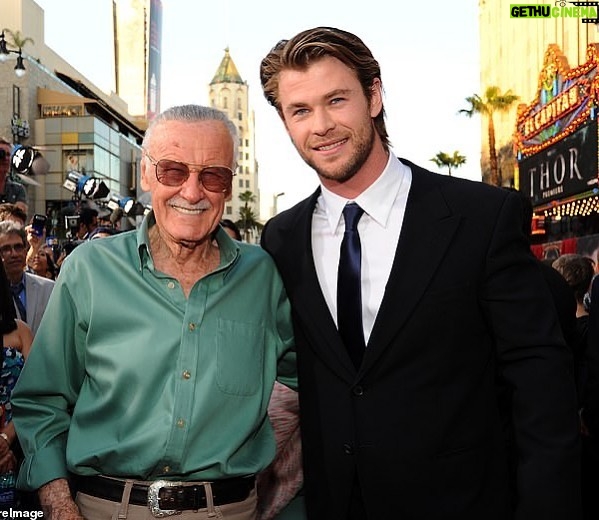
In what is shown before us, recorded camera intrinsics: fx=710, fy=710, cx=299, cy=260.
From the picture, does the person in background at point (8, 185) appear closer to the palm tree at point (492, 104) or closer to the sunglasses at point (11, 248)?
the sunglasses at point (11, 248)

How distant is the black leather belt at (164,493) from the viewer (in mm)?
2490

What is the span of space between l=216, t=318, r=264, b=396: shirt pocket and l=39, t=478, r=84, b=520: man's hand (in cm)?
65

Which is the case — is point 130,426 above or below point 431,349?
below

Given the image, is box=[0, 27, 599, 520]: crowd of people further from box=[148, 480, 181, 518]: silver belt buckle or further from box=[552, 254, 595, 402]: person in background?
box=[552, 254, 595, 402]: person in background

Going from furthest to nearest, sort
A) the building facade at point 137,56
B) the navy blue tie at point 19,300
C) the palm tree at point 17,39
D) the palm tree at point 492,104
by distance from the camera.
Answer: the building facade at point 137,56 < the palm tree at point 17,39 < the palm tree at point 492,104 < the navy blue tie at point 19,300

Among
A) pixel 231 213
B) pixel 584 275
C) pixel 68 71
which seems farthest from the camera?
pixel 231 213

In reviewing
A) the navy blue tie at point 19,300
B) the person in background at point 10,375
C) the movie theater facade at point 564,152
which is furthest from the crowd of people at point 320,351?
the movie theater facade at point 564,152

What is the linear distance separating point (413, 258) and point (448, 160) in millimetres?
52399

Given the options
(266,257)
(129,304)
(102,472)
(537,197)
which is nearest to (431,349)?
(266,257)

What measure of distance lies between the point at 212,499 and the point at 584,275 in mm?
4474

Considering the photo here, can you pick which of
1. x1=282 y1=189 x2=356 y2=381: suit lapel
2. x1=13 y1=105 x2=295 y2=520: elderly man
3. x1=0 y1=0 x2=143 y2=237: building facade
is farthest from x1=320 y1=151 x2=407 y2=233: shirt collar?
x1=0 y1=0 x2=143 y2=237: building facade

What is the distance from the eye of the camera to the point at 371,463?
2604 mm

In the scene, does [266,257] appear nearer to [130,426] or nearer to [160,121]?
[160,121]

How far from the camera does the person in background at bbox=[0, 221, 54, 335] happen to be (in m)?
5.55
